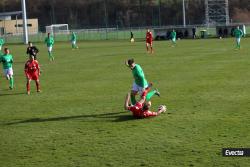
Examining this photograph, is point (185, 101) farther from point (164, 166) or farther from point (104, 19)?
point (104, 19)

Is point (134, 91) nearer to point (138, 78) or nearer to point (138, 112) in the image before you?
point (138, 78)

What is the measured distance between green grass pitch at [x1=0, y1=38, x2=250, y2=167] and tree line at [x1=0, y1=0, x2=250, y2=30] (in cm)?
7100

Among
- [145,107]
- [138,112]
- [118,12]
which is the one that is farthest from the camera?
[118,12]

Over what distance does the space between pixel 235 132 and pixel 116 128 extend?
3.05 m

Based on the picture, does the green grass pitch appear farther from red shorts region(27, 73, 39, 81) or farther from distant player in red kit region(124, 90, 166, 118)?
red shorts region(27, 73, 39, 81)

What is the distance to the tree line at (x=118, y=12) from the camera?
94.9 m

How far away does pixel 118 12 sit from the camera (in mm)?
103625

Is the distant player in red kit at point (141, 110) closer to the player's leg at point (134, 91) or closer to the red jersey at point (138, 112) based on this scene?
the red jersey at point (138, 112)

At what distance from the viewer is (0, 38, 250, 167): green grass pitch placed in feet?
34.5

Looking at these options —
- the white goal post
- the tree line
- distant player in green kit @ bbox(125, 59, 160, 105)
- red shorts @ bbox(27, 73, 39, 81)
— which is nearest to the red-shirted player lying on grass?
distant player in green kit @ bbox(125, 59, 160, 105)

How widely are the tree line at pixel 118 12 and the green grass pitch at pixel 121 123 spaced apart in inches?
2795

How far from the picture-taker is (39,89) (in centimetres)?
2112

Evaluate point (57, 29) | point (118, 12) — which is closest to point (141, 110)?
point (57, 29)

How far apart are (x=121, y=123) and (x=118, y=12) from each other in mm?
91136
